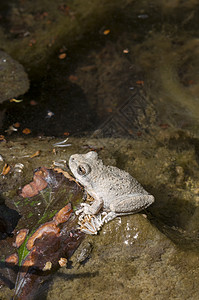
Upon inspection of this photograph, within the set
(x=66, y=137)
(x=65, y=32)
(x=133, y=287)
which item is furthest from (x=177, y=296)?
(x=65, y=32)

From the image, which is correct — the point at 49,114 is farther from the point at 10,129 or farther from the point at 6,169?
the point at 6,169

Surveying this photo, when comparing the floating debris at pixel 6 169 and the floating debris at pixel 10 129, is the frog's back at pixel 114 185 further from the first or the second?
the floating debris at pixel 10 129

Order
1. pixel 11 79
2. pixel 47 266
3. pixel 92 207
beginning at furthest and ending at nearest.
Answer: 1. pixel 11 79
2. pixel 92 207
3. pixel 47 266

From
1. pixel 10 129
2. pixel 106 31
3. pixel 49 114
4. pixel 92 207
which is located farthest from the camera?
pixel 106 31

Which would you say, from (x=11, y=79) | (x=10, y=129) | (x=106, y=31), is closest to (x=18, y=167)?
(x=10, y=129)

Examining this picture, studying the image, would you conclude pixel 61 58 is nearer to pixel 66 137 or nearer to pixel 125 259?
pixel 66 137

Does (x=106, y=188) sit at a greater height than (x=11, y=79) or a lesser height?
greater

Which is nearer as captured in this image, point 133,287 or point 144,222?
point 133,287
